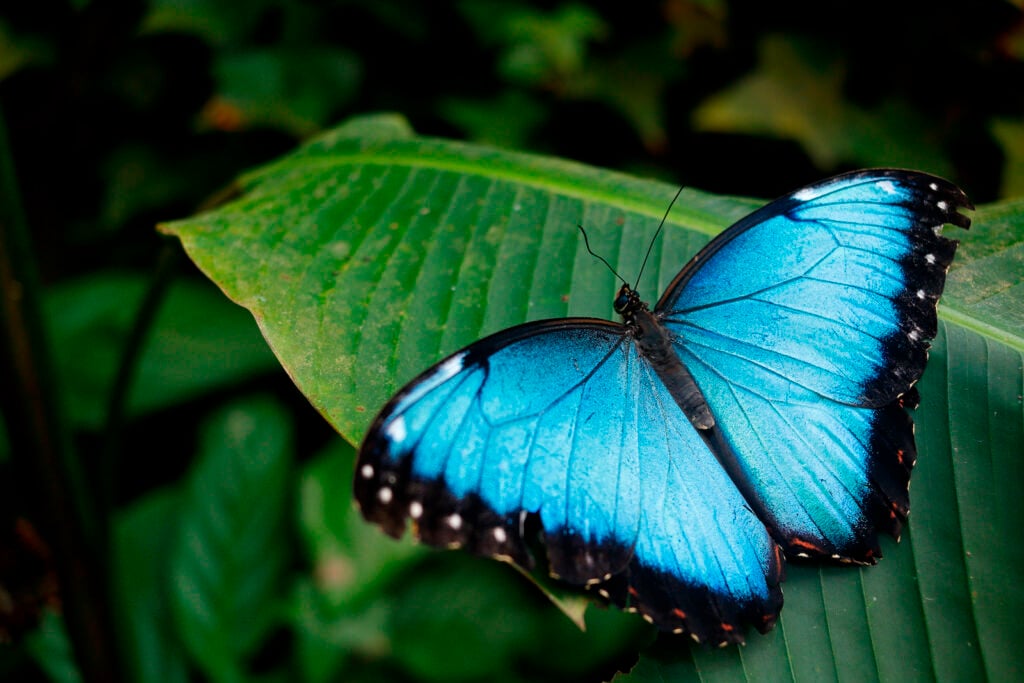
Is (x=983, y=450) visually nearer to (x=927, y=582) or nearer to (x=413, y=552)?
(x=927, y=582)

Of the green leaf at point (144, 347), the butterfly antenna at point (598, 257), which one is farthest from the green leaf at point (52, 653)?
the butterfly antenna at point (598, 257)

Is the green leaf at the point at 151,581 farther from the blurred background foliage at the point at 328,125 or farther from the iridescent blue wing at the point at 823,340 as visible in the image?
the iridescent blue wing at the point at 823,340

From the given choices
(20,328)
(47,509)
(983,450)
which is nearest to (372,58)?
(20,328)

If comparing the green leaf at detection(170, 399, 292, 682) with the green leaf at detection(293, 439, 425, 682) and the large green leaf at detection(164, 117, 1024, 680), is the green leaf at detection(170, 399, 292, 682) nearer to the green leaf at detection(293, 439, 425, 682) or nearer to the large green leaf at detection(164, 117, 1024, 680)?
the green leaf at detection(293, 439, 425, 682)

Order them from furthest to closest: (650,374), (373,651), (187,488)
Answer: (187,488)
(373,651)
(650,374)

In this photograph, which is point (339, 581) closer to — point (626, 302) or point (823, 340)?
point (626, 302)
